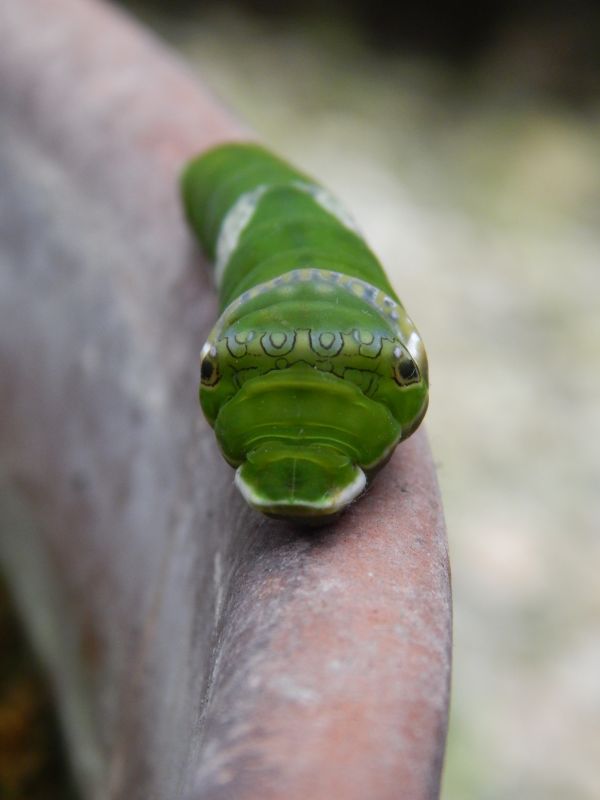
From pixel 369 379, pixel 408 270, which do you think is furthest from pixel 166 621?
pixel 408 270

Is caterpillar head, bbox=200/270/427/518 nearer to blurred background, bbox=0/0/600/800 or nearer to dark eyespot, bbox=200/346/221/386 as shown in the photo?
dark eyespot, bbox=200/346/221/386

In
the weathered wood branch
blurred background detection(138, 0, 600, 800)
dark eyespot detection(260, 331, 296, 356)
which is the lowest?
blurred background detection(138, 0, 600, 800)

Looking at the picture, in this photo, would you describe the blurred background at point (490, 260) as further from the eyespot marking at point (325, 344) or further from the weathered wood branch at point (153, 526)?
the eyespot marking at point (325, 344)

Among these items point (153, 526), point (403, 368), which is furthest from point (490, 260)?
point (403, 368)

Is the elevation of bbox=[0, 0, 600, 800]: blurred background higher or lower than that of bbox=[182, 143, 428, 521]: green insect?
lower

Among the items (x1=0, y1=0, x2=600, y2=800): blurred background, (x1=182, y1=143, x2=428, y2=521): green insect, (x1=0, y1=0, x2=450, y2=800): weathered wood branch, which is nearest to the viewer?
(x1=0, y1=0, x2=450, y2=800): weathered wood branch

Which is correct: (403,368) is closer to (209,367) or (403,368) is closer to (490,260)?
(209,367)

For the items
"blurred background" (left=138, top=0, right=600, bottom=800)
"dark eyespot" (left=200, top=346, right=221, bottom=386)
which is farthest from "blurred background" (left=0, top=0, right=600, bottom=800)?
"dark eyespot" (left=200, top=346, right=221, bottom=386)

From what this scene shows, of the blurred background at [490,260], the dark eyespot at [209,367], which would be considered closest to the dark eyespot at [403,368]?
the dark eyespot at [209,367]
